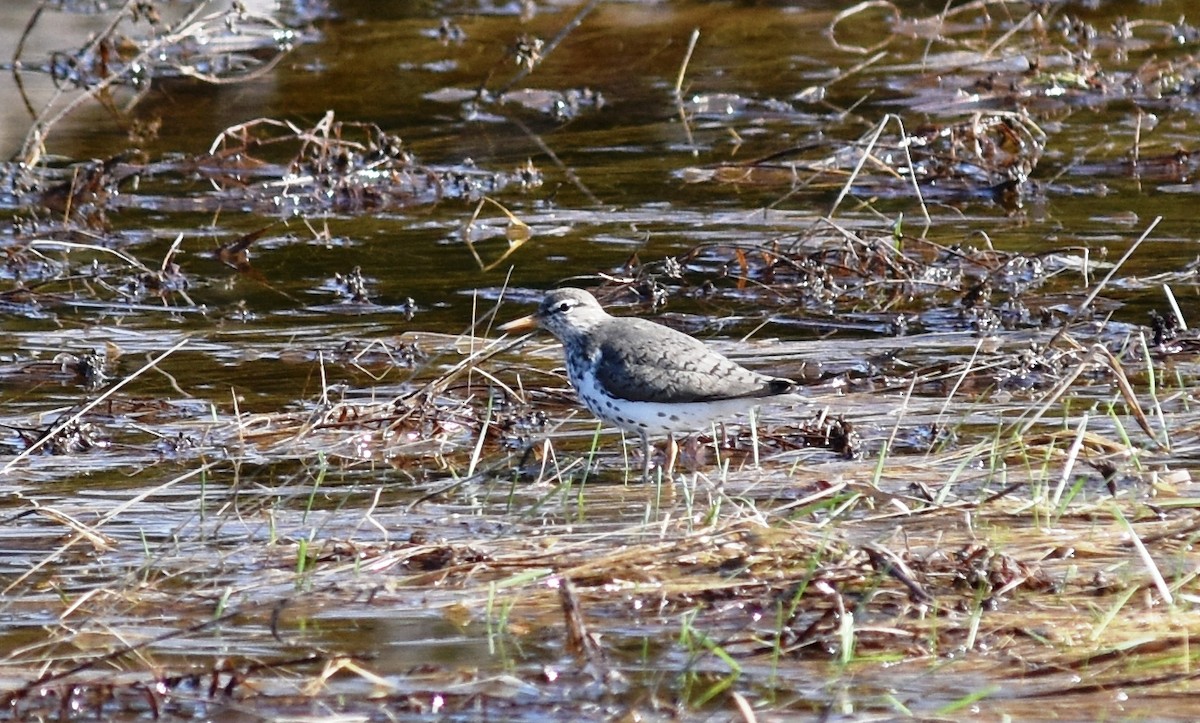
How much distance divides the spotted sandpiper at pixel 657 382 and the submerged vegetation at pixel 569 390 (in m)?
0.20

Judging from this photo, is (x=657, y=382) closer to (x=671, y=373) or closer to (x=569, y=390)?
(x=671, y=373)

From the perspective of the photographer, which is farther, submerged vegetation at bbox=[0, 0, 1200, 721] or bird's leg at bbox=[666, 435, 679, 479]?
bird's leg at bbox=[666, 435, 679, 479]

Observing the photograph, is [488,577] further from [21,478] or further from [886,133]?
[886,133]

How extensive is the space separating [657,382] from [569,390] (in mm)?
1231

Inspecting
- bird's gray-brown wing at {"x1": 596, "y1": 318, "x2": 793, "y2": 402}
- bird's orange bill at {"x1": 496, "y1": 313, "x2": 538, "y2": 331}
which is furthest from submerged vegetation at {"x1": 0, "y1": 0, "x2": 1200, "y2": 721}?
bird's gray-brown wing at {"x1": 596, "y1": 318, "x2": 793, "y2": 402}

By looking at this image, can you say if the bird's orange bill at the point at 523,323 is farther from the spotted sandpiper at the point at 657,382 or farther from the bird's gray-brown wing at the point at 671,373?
the bird's gray-brown wing at the point at 671,373

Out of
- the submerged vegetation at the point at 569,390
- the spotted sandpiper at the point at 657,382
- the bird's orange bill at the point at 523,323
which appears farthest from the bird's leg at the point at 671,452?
the bird's orange bill at the point at 523,323

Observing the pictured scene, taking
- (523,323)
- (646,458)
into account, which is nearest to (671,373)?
(646,458)

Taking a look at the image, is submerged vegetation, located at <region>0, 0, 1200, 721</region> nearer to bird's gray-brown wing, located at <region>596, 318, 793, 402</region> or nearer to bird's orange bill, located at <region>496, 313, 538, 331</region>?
bird's orange bill, located at <region>496, 313, 538, 331</region>

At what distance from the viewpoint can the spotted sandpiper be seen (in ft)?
20.2

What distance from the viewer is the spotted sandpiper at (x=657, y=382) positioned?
615 centimetres

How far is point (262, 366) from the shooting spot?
7.90 metres

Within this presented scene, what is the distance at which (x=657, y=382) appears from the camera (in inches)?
245

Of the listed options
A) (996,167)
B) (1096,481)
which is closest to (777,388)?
(1096,481)
